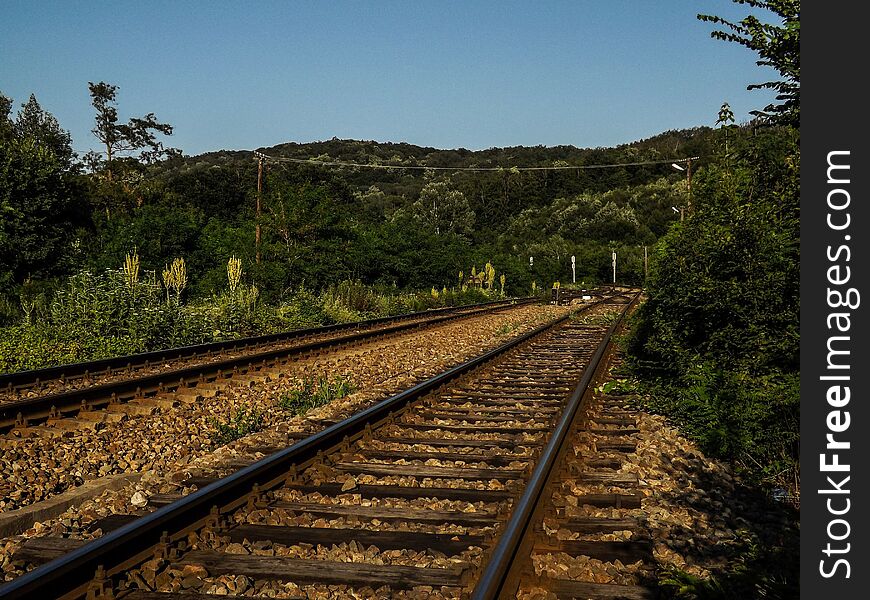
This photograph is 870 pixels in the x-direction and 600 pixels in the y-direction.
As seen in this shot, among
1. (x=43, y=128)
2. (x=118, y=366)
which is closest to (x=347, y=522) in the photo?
(x=118, y=366)

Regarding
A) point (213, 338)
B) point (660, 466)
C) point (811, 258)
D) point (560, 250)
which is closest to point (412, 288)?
point (213, 338)

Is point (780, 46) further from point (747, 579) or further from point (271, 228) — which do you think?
point (271, 228)

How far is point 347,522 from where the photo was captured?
16.6ft

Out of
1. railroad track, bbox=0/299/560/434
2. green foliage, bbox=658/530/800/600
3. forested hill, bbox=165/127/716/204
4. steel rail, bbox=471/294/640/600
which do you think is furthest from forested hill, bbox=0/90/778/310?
forested hill, bbox=165/127/716/204

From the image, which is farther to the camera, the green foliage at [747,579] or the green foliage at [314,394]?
the green foliage at [314,394]

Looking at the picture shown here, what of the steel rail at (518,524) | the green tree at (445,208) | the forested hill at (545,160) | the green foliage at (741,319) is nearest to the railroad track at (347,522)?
the steel rail at (518,524)

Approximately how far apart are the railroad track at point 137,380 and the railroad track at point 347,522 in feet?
11.3

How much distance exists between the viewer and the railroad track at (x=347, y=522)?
3.99 m

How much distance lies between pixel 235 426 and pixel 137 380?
7.24 ft

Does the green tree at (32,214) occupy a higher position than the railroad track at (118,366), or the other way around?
the green tree at (32,214)

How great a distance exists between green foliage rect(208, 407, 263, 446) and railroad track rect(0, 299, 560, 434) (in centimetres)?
109

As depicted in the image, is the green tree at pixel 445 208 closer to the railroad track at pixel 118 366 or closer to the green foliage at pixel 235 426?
the railroad track at pixel 118 366

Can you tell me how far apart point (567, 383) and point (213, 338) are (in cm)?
966

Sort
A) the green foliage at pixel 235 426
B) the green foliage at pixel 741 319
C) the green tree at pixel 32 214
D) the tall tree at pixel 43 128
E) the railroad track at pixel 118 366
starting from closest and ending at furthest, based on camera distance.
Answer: the green foliage at pixel 741 319 → the green foliage at pixel 235 426 → the railroad track at pixel 118 366 → the green tree at pixel 32 214 → the tall tree at pixel 43 128
